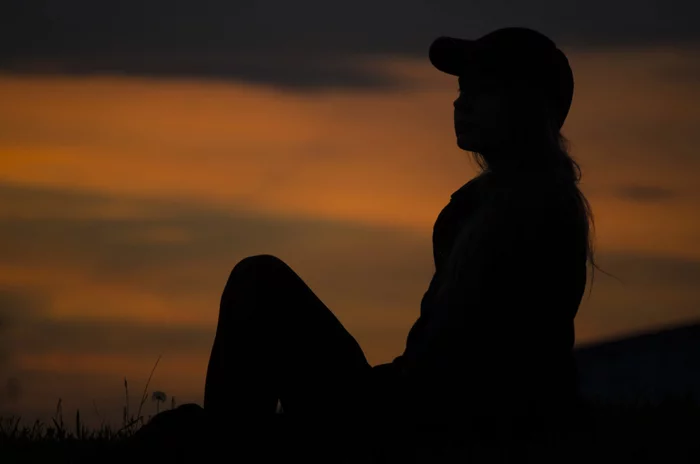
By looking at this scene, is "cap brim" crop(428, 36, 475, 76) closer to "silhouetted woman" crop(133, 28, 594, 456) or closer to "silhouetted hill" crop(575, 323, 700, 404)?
"silhouetted woman" crop(133, 28, 594, 456)

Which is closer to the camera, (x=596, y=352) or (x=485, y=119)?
(x=485, y=119)

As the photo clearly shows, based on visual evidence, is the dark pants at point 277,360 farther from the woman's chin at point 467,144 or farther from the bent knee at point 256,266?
the woman's chin at point 467,144

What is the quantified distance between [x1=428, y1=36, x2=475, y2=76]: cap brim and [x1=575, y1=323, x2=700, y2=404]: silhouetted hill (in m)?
6.98

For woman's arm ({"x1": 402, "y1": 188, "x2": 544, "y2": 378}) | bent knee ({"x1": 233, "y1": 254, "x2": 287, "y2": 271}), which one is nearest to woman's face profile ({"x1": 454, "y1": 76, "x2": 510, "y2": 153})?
woman's arm ({"x1": 402, "y1": 188, "x2": 544, "y2": 378})

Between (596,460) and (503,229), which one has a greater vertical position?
(503,229)

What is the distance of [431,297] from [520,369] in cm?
66

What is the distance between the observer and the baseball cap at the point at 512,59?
5875 mm

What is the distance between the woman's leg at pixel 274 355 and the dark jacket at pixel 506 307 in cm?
50

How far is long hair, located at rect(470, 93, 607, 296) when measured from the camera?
5613mm

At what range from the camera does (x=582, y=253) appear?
5.51 m

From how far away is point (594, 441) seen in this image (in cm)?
617

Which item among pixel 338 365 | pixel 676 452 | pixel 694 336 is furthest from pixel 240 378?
pixel 694 336

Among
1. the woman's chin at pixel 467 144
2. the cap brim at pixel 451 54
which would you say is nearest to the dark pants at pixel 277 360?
the woman's chin at pixel 467 144

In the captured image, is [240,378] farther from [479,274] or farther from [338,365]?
[479,274]
